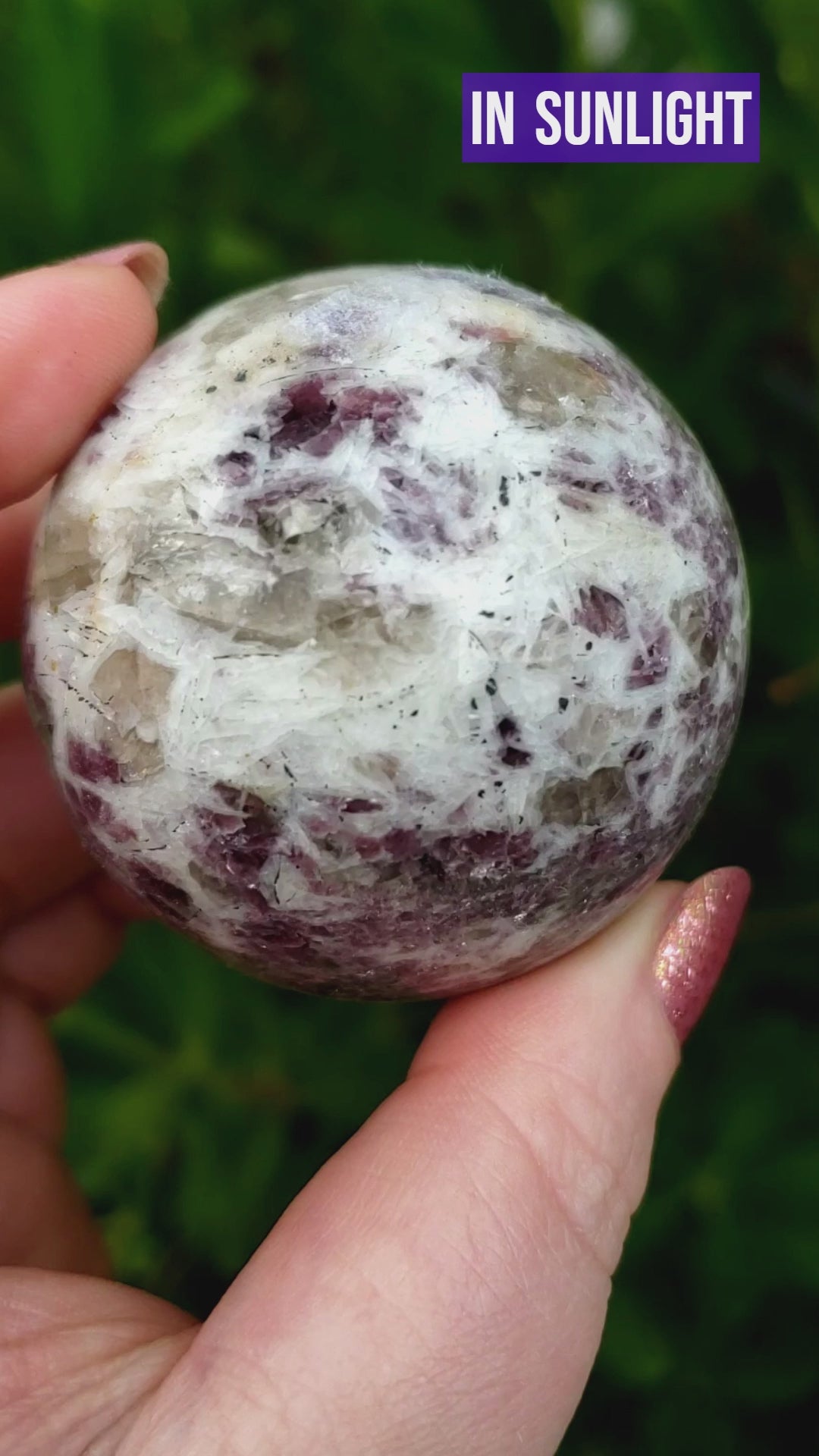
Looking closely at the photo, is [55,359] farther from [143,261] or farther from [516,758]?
[516,758]

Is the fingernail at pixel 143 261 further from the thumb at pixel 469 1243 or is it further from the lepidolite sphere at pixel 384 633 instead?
the thumb at pixel 469 1243

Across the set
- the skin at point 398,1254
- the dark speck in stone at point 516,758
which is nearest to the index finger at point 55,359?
the skin at point 398,1254

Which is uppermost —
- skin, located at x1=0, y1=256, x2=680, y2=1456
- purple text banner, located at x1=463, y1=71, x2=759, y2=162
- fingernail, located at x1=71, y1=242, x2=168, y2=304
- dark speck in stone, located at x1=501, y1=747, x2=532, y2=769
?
purple text banner, located at x1=463, y1=71, x2=759, y2=162

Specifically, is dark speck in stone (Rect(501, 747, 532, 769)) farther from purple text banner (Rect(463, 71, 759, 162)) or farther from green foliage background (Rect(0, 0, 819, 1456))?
purple text banner (Rect(463, 71, 759, 162))

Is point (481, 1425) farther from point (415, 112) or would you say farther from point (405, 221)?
point (415, 112)

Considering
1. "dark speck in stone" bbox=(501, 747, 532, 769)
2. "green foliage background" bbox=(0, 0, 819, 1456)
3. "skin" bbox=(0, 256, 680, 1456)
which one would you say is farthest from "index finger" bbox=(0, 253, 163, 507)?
"green foliage background" bbox=(0, 0, 819, 1456)

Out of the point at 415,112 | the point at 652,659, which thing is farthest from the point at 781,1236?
the point at 415,112
